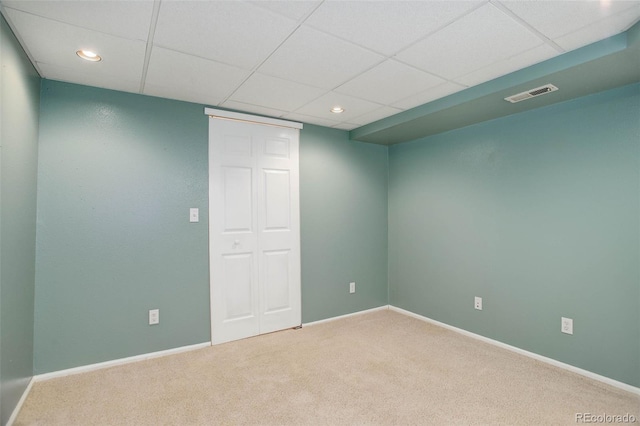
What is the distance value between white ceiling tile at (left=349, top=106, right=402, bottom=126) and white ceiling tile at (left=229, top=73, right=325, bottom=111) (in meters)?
0.72

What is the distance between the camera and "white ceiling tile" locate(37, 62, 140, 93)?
220 cm

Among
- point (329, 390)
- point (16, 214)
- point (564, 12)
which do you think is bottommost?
point (329, 390)

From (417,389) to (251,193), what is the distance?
2.26 metres

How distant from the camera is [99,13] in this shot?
160 centimetres

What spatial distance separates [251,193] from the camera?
323cm

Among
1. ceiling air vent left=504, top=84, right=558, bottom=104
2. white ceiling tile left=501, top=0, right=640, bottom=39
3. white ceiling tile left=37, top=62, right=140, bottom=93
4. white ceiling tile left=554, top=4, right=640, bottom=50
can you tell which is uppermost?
white ceiling tile left=37, top=62, right=140, bottom=93

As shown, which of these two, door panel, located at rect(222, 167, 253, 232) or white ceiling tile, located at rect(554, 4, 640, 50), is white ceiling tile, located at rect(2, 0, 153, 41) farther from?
white ceiling tile, located at rect(554, 4, 640, 50)

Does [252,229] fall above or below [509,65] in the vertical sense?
below

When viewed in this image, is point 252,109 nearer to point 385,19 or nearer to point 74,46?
point 74,46

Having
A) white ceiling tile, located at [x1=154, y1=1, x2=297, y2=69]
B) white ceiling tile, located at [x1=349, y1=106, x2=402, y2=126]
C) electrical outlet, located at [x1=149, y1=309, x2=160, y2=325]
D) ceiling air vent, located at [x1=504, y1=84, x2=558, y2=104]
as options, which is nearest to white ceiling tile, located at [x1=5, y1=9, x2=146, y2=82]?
white ceiling tile, located at [x1=154, y1=1, x2=297, y2=69]

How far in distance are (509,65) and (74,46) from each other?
2.81m

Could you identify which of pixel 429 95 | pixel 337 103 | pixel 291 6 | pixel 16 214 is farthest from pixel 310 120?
pixel 16 214

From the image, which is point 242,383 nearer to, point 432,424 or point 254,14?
point 432,424

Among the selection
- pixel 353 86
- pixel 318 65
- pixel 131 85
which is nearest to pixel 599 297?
pixel 353 86
